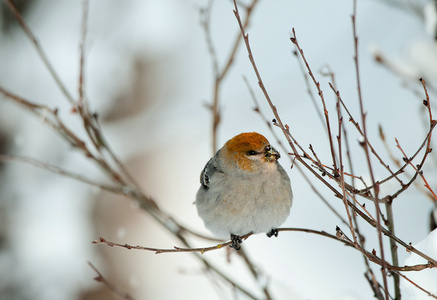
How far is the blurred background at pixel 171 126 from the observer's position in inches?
233

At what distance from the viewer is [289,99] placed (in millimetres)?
7316

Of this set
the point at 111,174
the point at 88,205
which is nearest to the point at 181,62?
the point at 88,205

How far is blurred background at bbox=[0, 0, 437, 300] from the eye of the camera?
233 inches

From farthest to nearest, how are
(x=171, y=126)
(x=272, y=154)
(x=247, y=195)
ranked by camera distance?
1. (x=171, y=126)
2. (x=247, y=195)
3. (x=272, y=154)

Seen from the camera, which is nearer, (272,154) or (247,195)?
(272,154)

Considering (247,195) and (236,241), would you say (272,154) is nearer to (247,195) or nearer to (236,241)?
(247,195)

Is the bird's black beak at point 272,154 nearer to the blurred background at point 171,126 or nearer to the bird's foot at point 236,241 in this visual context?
the bird's foot at point 236,241

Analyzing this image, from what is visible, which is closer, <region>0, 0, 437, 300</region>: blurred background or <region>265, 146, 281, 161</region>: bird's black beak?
<region>265, 146, 281, 161</region>: bird's black beak

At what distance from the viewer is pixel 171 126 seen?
8.52 m

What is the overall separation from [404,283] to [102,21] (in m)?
8.06

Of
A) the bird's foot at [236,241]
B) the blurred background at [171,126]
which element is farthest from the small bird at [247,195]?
the blurred background at [171,126]

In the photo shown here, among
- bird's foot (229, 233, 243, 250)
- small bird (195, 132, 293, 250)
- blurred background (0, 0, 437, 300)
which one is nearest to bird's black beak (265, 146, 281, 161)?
small bird (195, 132, 293, 250)

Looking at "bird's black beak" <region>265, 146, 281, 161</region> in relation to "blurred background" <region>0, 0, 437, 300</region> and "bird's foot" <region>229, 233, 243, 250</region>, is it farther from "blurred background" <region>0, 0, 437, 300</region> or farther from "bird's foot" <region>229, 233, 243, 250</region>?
"blurred background" <region>0, 0, 437, 300</region>

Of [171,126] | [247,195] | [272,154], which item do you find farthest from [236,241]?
[171,126]
